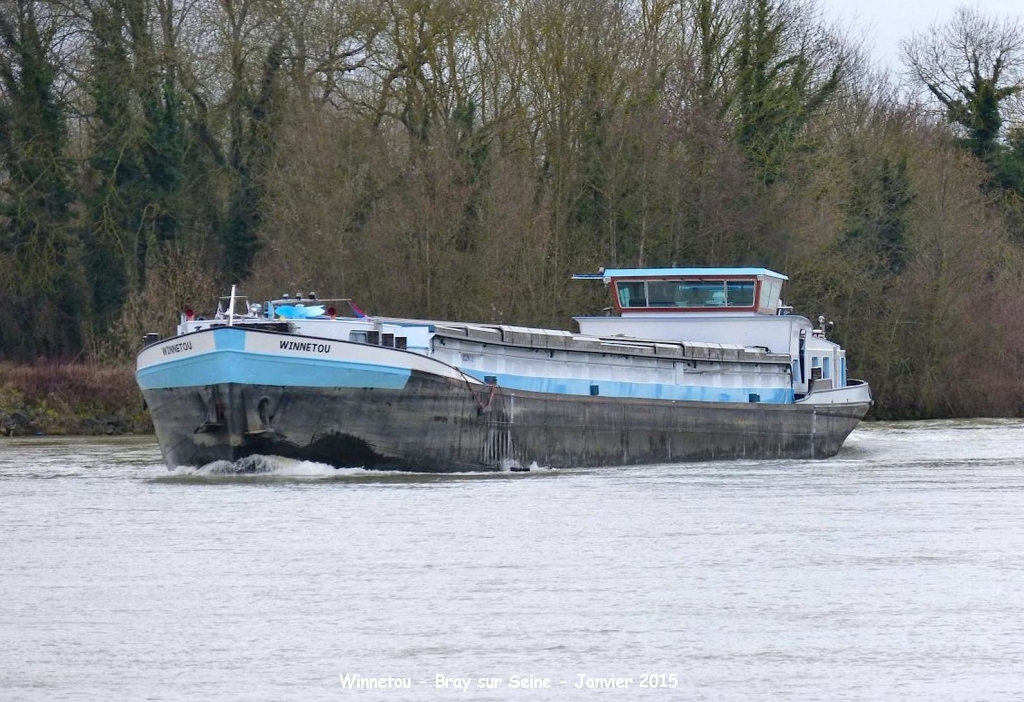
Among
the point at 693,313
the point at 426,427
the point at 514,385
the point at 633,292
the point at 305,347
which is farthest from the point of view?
the point at 633,292

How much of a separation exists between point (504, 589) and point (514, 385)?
13613mm

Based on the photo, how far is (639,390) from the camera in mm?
33469

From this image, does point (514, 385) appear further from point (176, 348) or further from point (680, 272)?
point (680, 272)

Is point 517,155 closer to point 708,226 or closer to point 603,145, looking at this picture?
point 603,145

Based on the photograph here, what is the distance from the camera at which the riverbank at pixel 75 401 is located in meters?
44.0

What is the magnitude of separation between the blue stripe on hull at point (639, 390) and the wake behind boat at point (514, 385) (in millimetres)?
41

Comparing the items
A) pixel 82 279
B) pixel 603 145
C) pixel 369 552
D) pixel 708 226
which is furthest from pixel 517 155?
pixel 369 552

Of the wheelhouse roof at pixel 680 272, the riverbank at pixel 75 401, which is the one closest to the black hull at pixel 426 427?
the wheelhouse roof at pixel 680 272

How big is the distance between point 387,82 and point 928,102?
29.5m

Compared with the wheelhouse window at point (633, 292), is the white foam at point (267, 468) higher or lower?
lower

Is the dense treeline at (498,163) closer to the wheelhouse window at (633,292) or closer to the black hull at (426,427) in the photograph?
the wheelhouse window at (633,292)

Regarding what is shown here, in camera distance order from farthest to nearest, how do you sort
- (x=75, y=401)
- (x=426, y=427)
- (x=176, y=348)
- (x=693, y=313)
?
(x=75, y=401)
(x=693, y=313)
(x=426, y=427)
(x=176, y=348)

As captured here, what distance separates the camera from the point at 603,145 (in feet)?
164

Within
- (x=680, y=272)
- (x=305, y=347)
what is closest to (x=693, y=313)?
(x=680, y=272)
